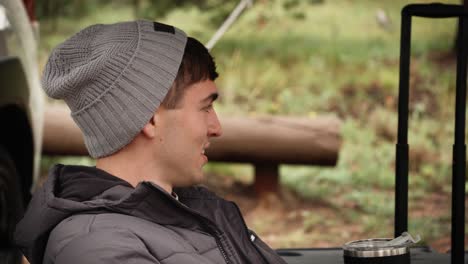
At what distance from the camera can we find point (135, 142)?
6.10 feet

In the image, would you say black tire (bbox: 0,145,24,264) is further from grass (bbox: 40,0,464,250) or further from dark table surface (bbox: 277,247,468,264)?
grass (bbox: 40,0,464,250)

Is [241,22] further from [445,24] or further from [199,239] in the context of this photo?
[199,239]

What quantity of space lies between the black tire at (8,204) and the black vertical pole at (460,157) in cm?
178

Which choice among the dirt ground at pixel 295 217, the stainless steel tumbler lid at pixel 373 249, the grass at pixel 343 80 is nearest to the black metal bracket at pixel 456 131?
the stainless steel tumbler lid at pixel 373 249

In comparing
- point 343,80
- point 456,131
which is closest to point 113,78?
point 456,131

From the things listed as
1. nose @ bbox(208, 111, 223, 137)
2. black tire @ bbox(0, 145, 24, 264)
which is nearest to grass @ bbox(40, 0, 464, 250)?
black tire @ bbox(0, 145, 24, 264)

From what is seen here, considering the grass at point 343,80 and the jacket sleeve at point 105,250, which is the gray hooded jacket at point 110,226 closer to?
the jacket sleeve at point 105,250

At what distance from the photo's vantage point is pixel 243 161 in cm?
635

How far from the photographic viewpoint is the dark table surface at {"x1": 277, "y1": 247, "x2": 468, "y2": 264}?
7.89ft

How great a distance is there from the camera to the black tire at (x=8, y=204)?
3.34 m

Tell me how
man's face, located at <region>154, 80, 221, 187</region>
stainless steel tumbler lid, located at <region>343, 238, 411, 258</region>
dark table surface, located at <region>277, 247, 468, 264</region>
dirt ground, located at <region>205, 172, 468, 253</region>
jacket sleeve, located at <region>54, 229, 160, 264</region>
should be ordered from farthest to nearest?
dirt ground, located at <region>205, 172, 468, 253</region> < dark table surface, located at <region>277, 247, 468, 264</region> < man's face, located at <region>154, 80, 221, 187</region> < stainless steel tumbler lid, located at <region>343, 238, 411, 258</region> < jacket sleeve, located at <region>54, 229, 160, 264</region>

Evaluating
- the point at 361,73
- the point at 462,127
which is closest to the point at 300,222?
the point at 361,73

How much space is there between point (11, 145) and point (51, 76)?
6.16 feet

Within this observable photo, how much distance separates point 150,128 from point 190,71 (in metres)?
0.15
